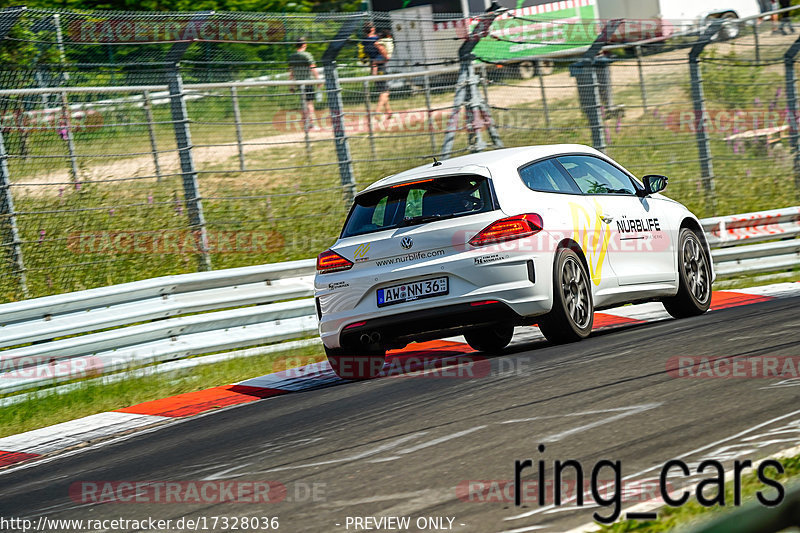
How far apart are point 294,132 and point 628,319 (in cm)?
473

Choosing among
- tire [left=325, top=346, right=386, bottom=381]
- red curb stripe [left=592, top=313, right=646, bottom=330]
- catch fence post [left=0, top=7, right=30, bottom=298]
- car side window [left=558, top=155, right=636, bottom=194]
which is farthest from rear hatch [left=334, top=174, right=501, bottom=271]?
catch fence post [left=0, top=7, right=30, bottom=298]

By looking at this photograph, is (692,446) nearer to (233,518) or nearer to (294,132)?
(233,518)

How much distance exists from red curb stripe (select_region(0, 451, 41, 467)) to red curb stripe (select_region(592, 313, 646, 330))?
538 centimetres

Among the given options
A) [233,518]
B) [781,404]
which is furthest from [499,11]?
[233,518]

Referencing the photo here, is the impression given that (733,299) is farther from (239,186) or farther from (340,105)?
(239,186)

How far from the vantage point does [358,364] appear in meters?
8.25

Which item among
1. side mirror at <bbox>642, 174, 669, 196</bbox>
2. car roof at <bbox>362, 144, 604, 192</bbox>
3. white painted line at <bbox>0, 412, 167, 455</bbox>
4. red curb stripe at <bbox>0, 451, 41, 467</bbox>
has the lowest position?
white painted line at <bbox>0, 412, 167, 455</bbox>

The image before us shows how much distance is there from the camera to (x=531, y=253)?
7.35 m

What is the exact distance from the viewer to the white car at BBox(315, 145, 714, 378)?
732 centimetres

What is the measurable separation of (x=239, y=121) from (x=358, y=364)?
4798 millimetres

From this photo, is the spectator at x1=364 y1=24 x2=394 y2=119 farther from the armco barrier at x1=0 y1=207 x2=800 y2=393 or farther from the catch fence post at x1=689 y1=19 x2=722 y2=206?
the catch fence post at x1=689 y1=19 x2=722 y2=206

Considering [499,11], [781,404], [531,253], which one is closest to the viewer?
[781,404]

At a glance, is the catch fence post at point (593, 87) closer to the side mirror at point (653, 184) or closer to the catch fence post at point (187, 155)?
the side mirror at point (653, 184)

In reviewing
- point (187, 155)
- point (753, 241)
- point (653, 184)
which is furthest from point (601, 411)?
point (753, 241)
